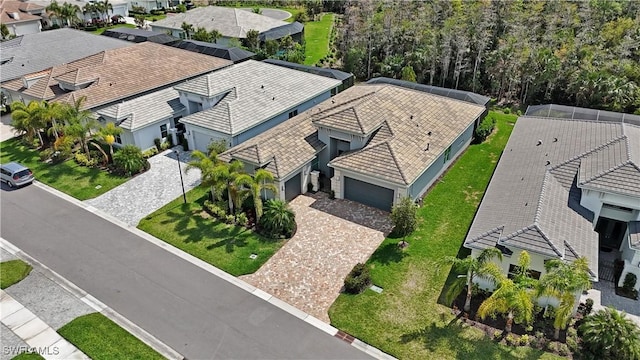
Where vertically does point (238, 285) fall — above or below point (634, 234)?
below

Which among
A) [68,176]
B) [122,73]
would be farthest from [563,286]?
[122,73]

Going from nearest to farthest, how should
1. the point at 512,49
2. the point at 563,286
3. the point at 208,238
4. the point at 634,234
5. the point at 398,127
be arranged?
1. the point at 563,286
2. the point at 634,234
3. the point at 208,238
4. the point at 398,127
5. the point at 512,49

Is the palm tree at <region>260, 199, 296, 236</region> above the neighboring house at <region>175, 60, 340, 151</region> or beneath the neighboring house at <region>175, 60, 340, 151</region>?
beneath

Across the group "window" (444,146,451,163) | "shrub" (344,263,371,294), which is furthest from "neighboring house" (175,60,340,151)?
"shrub" (344,263,371,294)

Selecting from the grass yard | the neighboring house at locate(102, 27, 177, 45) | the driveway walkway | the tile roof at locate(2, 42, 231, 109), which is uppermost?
the neighboring house at locate(102, 27, 177, 45)

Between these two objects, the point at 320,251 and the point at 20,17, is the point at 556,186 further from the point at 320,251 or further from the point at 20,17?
the point at 20,17

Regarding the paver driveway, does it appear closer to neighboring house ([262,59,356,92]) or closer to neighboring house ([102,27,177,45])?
neighboring house ([262,59,356,92])
